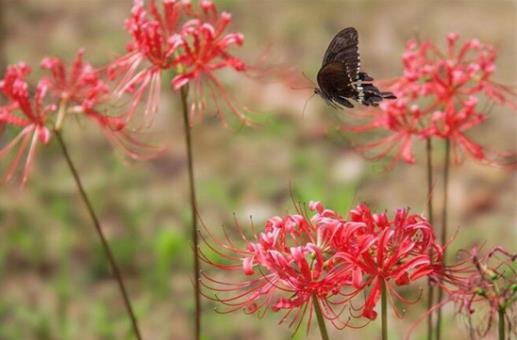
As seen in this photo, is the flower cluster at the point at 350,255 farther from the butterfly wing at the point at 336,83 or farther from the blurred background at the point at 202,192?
the blurred background at the point at 202,192

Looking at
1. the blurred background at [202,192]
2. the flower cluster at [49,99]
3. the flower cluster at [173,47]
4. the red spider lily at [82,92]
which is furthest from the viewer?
the blurred background at [202,192]

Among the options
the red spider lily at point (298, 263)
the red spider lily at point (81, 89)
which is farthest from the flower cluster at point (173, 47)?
the red spider lily at point (298, 263)

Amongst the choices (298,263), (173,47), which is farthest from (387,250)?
(173,47)

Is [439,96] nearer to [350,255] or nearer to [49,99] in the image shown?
[350,255]

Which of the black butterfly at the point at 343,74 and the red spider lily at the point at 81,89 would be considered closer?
the black butterfly at the point at 343,74

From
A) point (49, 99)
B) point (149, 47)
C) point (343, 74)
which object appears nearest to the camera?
point (343, 74)

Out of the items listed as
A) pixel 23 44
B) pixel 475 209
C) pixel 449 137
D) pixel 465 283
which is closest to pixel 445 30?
pixel 475 209

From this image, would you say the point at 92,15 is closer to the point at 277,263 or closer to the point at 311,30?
the point at 311,30
